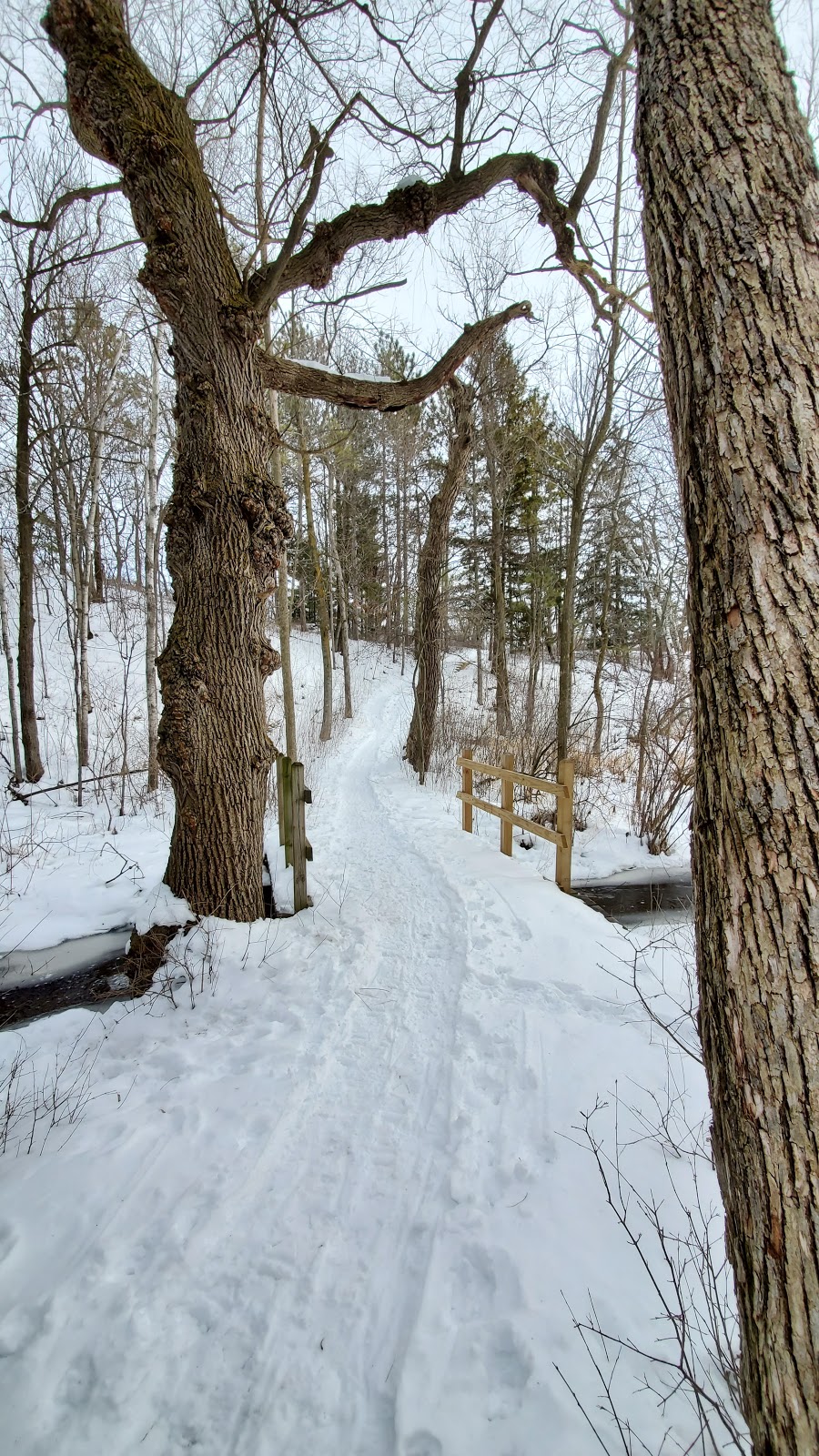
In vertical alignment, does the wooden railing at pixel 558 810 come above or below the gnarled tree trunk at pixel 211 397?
below

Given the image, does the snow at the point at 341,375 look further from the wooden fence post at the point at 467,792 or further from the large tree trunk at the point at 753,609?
the wooden fence post at the point at 467,792

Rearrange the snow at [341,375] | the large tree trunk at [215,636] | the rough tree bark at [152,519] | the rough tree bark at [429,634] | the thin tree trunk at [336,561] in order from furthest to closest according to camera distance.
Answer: the thin tree trunk at [336,561]
the rough tree bark at [429,634]
the rough tree bark at [152,519]
the snow at [341,375]
the large tree trunk at [215,636]

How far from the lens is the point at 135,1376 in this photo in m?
1.47

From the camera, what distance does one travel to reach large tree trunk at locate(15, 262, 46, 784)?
26.9 feet

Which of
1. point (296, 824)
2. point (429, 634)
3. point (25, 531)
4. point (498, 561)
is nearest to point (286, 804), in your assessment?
point (296, 824)

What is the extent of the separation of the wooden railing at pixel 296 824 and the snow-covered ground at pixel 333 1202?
506mm

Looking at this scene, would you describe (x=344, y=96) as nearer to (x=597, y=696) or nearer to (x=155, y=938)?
(x=155, y=938)

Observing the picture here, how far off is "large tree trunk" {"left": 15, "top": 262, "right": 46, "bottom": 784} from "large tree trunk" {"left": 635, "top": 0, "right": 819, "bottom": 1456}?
9.68 meters

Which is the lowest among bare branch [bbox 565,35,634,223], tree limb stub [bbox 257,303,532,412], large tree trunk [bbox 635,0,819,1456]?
large tree trunk [bbox 635,0,819,1456]

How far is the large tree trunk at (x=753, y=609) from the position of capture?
100cm

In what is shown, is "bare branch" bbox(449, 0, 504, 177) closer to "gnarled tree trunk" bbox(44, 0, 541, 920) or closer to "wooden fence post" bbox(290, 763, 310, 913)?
"gnarled tree trunk" bbox(44, 0, 541, 920)

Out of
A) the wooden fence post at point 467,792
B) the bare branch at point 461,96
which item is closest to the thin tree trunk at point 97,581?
the wooden fence post at point 467,792

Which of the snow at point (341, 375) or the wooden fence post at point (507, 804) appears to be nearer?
the snow at point (341, 375)

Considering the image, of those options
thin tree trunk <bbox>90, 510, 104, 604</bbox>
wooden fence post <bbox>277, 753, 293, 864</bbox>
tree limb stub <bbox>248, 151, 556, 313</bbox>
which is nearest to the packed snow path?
wooden fence post <bbox>277, 753, 293, 864</bbox>
